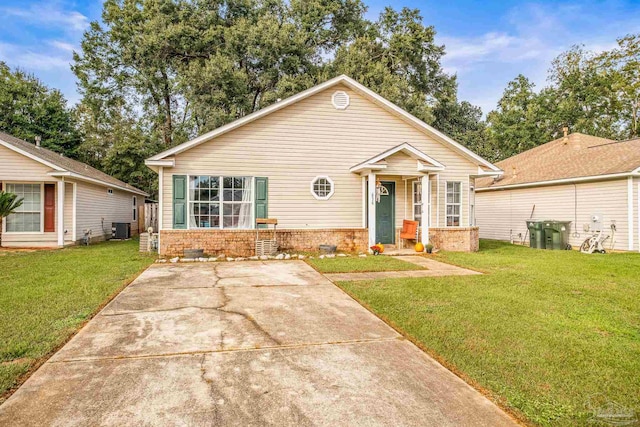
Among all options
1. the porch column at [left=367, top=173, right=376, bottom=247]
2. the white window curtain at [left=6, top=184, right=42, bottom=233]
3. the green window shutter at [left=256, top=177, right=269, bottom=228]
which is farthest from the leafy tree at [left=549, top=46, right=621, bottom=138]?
the white window curtain at [left=6, top=184, right=42, bottom=233]

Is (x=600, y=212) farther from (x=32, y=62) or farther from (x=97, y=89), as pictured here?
(x=32, y=62)

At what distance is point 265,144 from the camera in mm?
11523

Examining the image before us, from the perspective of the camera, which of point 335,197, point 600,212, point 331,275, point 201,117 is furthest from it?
point 201,117

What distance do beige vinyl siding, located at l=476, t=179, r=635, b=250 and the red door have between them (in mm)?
18695

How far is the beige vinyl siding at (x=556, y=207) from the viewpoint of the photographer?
12.5 meters

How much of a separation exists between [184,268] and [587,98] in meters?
32.5

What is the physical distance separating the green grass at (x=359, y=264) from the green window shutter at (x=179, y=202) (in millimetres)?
3976

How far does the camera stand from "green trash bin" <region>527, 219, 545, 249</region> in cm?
1388

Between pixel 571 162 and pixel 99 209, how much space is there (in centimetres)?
2008

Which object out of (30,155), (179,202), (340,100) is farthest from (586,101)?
(30,155)

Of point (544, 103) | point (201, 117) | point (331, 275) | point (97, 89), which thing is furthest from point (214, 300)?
point (544, 103)

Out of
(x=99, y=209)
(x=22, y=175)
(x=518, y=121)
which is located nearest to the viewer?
(x=22, y=175)

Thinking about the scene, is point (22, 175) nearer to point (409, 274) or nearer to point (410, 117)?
point (409, 274)

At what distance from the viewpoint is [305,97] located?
467 inches
